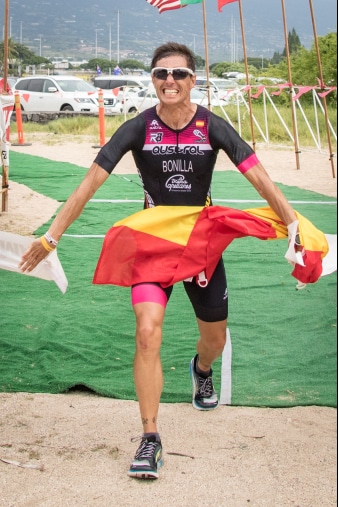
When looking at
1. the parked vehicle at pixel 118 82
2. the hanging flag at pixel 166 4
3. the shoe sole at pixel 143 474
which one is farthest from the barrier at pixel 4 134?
the parked vehicle at pixel 118 82

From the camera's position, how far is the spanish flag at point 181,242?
4.53m

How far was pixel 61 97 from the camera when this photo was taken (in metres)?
30.7

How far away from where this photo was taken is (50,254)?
4715mm

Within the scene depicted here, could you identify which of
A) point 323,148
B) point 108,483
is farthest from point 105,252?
point 323,148

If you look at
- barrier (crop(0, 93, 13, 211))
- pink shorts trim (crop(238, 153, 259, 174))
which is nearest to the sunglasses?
pink shorts trim (crop(238, 153, 259, 174))

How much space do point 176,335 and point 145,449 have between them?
2510mm

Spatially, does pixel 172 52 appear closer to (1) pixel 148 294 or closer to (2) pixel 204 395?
(1) pixel 148 294

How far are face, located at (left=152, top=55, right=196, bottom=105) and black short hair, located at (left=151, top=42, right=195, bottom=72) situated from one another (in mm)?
42

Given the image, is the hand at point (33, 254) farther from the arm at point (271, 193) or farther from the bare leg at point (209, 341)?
the arm at point (271, 193)

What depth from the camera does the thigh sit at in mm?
4781

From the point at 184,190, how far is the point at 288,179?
38.2 feet

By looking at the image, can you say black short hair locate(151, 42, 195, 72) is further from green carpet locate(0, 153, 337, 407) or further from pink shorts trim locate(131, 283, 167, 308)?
green carpet locate(0, 153, 337, 407)

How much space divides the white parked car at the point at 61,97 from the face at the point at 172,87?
2575 cm

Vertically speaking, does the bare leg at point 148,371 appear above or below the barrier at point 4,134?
below
